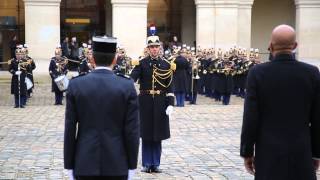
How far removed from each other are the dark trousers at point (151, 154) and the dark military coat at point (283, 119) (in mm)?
4221

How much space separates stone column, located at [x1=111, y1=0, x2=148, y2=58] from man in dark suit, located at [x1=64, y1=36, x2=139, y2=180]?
24138 mm

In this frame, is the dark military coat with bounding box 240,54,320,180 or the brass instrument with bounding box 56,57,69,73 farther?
the brass instrument with bounding box 56,57,69,73

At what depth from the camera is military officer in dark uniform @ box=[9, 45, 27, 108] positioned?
20.4m

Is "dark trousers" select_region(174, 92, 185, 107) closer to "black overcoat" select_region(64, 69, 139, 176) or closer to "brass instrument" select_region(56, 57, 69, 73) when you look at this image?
"brass instrument" select_region(56, 57, 69, 73)

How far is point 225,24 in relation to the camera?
30281mm

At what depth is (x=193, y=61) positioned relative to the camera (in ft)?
77.9

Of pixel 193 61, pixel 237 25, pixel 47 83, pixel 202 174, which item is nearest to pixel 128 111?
pixel 202 174

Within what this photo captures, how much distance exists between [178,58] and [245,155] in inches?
651

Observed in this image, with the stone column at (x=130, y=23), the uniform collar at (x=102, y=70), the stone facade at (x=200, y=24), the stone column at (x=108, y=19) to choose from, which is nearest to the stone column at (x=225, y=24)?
the stone facade at (x=200, y=24)

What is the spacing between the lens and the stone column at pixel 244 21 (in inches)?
1225

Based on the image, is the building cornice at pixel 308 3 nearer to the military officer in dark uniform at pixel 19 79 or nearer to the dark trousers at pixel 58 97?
the dark trousers at pixel 58 97

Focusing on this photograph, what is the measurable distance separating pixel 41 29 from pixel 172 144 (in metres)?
18.0

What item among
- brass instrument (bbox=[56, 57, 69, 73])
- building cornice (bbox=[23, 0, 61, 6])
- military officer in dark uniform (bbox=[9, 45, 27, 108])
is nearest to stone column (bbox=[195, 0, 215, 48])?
building cornice (bbox=[23, 0, 61, 6])

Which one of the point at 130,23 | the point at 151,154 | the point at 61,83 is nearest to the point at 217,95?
the point at 61,83
